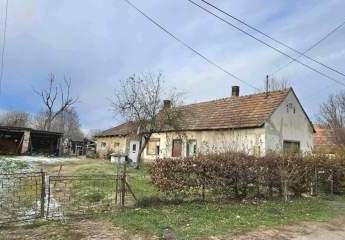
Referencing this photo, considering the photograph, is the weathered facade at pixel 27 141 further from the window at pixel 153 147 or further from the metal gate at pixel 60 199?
the metal gate at pixel 60 199

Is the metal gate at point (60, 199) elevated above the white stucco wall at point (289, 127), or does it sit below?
below

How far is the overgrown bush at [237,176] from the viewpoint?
514 inches

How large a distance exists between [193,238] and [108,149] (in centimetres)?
3793

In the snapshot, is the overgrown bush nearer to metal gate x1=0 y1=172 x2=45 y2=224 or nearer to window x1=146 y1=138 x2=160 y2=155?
metal gate x1=0 y1=172 x2=45 y2=224

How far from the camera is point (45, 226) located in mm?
9312

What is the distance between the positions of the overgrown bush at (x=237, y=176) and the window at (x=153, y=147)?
1845 cm

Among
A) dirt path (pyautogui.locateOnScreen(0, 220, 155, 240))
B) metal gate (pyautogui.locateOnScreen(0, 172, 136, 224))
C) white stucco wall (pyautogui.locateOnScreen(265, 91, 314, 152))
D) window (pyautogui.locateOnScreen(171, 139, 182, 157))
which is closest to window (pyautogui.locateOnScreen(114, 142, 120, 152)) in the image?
window (pyautogui.locateOnScreen(171, 139, 182, 157))

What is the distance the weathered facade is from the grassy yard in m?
30.7

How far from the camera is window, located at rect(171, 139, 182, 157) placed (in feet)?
107

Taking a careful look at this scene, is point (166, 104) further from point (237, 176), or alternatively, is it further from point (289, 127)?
point (237, 176)

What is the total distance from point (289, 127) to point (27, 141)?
25849mm

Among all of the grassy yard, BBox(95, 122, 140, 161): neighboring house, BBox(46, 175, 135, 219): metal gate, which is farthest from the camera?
BBox(95, 122, 140, 161): neighboring house

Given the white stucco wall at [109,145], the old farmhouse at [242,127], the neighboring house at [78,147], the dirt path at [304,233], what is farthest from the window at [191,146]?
the neighboring house at [78,147]

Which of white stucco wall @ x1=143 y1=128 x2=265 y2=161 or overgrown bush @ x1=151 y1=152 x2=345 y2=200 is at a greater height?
white stucco wall @ x1=143 y1=128 x2=265 y2=161
